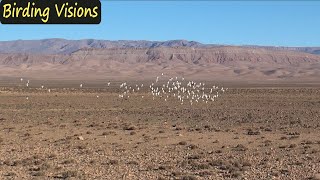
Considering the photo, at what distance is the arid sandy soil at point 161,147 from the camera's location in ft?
49.9

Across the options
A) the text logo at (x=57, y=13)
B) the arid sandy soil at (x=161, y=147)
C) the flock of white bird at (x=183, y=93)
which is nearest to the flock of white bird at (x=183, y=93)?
the flock of white bird at (x=183, y=93)

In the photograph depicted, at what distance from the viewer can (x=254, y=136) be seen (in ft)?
78.0

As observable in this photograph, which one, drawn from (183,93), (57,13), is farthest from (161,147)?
(183,93)

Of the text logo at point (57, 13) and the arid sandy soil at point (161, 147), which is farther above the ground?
the text logo at point (57, 13)

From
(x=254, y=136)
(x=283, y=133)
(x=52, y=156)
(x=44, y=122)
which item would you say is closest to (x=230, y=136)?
(x=254, y=136)

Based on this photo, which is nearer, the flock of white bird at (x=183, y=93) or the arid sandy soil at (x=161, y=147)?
the arid sandy soil at (x=161, y=147)

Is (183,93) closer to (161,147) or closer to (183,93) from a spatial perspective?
(183,93)

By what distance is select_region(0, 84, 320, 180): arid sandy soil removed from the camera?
49.9 feet

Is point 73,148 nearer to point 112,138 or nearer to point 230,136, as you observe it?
point 112,138

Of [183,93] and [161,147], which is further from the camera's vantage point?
[183,93]

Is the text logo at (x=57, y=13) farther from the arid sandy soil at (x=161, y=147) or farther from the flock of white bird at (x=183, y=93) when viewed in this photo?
the flock of white bird at (x=183, y=93)

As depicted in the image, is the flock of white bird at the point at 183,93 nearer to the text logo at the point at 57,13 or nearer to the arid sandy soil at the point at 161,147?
the arid sandy soil at the point at 161,147

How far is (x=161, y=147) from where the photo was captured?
2027 centimetres

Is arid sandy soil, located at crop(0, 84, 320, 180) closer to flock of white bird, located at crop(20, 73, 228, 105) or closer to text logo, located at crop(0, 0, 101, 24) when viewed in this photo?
text logo, located at crop(0, 0, 101, 24)
